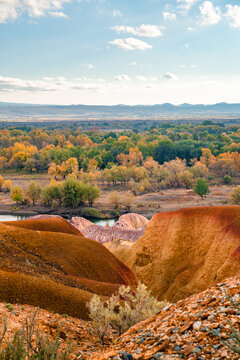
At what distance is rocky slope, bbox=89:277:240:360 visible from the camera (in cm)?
929

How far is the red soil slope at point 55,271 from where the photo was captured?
21000 mm

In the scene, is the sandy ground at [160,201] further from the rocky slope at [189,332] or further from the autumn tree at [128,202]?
the rocky slope at [189,332]

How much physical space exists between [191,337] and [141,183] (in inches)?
4488

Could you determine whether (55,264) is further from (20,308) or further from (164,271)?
(164,271)

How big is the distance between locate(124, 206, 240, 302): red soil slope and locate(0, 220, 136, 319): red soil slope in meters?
4.51

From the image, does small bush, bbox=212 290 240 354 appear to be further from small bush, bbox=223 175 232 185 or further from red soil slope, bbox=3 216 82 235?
small bush, bbox=223 175 232 185

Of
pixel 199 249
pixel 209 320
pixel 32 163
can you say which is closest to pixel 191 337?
pixel 209 320

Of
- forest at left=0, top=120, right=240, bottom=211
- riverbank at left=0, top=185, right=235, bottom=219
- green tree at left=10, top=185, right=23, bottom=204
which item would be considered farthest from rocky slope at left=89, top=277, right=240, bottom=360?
green tree at left=10, top=185, right=23, bottom=204

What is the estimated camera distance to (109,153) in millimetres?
158125

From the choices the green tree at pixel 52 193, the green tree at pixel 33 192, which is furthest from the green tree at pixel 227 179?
the green tree at pixel 33 192

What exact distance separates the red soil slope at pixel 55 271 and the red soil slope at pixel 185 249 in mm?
4515

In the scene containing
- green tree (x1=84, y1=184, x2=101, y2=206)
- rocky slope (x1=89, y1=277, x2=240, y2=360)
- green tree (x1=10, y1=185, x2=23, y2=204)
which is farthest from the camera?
green tree (x1=84, y1=184, x2=101, y2=206)

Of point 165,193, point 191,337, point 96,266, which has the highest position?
point 191,337

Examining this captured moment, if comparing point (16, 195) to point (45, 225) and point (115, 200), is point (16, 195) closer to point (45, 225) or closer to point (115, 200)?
point (115, 200)
